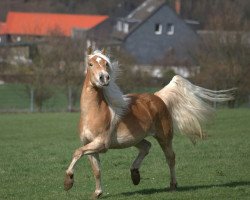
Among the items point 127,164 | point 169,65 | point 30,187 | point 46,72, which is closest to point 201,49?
point 169,65

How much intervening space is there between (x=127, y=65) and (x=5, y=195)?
33.6m

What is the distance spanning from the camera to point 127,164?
1545cm

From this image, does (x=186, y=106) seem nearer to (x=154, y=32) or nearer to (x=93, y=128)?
(x=93, y=128)

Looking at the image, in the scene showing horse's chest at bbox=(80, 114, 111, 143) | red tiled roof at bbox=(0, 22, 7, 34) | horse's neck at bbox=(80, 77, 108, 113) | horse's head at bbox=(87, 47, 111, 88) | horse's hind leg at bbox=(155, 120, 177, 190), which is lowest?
red tiled roof at bbox=(0, 22, 7, 34)

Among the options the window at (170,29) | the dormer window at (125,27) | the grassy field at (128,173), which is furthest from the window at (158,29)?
the grassy field at (128,173)

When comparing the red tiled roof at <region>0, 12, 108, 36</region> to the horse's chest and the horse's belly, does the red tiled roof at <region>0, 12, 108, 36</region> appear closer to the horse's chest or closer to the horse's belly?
the horse's belly

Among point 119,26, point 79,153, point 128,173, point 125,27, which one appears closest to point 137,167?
point 79,153

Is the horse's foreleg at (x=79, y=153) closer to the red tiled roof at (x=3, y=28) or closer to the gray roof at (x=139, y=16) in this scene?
the gray roof at (x=139, y=16)

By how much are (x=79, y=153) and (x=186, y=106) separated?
8.81 feet

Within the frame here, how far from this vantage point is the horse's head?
1038 cm

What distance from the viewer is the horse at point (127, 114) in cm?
1059

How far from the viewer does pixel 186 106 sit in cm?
1241

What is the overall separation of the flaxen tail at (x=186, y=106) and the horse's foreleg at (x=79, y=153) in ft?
6.78

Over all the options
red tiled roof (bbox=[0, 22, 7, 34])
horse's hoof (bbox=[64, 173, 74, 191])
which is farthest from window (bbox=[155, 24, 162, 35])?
horse's hoof (bbox=[64, 173, 74, 191])
